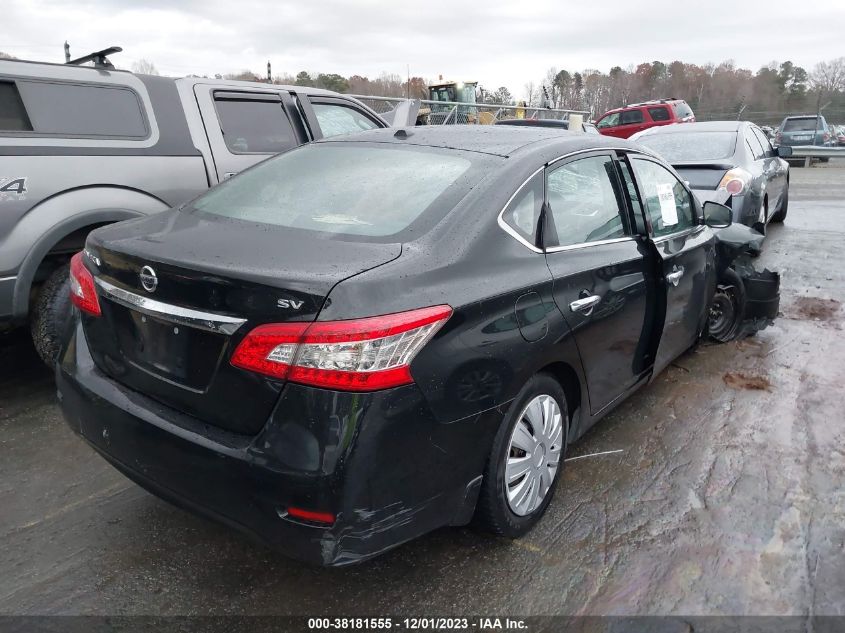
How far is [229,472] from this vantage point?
2039 millimetres

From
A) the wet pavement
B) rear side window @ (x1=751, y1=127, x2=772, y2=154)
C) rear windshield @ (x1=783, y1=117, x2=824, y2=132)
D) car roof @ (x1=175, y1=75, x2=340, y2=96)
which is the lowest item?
the wet pavement

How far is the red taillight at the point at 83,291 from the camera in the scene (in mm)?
2490

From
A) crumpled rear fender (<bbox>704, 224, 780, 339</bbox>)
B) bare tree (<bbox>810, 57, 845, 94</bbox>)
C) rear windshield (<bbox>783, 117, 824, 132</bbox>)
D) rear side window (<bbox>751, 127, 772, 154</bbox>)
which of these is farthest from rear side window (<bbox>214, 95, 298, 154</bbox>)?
bare tree (<bbox>810, 57, 845, 94</bbox>)

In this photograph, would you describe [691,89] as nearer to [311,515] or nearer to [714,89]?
[714,89]

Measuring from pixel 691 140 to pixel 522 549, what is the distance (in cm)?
682

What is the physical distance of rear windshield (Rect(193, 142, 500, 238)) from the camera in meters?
2.49

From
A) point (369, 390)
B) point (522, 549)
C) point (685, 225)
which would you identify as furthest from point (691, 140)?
point (369, 390)

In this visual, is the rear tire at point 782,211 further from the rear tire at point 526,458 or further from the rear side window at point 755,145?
the rear tire at point 526,458

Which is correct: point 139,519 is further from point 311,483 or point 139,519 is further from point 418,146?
point 418,146

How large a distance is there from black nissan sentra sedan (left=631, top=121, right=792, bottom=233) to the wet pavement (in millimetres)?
3569

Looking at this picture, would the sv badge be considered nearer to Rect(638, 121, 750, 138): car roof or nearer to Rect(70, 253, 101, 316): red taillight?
Rect(70, 253, 101, 316): red taillight

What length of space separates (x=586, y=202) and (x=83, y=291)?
7.28ft

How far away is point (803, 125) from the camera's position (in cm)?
2747

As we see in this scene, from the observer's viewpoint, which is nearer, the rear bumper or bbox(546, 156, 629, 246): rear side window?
the rear bumper
